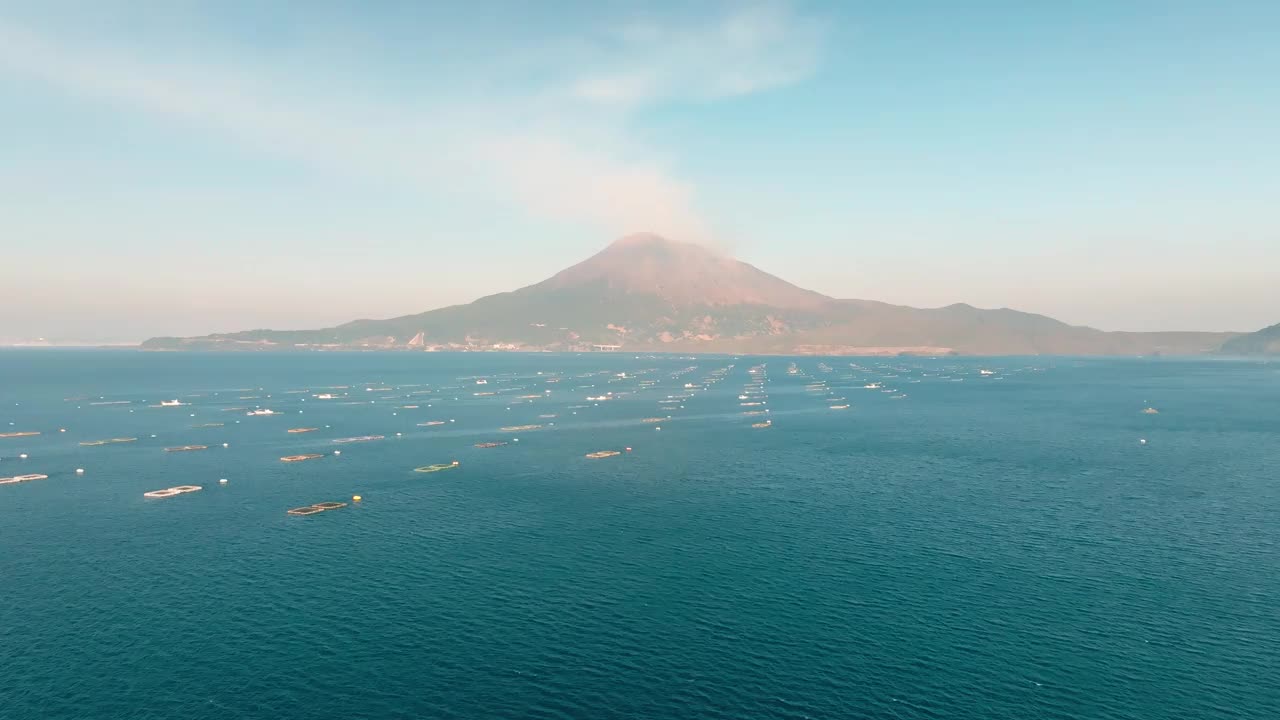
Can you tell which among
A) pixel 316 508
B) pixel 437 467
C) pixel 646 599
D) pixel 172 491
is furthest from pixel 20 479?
pixel 646 599

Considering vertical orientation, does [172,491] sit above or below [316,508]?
above

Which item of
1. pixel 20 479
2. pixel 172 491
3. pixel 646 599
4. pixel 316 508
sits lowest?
pixel 646 599

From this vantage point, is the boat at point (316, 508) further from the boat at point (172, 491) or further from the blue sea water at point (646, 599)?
the boat at point (172, 491)

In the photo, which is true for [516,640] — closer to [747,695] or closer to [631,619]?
[631,619]

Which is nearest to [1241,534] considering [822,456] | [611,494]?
[822,456]

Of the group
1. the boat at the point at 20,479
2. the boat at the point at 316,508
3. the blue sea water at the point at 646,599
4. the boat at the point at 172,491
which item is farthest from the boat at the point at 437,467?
the boat at the point at 20,479

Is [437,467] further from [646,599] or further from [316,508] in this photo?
[646,599]

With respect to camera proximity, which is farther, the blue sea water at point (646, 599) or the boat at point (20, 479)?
the boat at point (20, 479)
